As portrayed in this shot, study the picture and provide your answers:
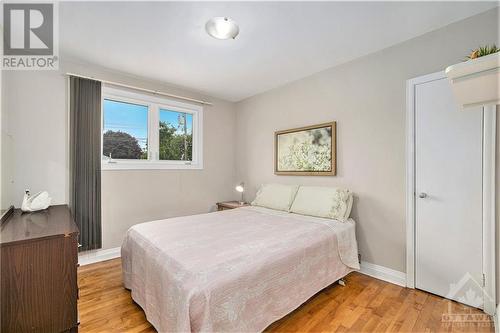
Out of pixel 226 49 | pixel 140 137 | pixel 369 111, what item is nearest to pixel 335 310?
pixel 369 111

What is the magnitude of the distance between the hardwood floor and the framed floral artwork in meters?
1.38

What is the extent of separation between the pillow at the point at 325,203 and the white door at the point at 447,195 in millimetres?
670

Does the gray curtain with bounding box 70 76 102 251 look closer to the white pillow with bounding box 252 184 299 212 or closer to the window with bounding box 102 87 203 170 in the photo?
the window with bounding box 102 87 203 170

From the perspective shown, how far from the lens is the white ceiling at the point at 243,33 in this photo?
1.85 meters

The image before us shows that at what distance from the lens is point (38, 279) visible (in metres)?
1.36

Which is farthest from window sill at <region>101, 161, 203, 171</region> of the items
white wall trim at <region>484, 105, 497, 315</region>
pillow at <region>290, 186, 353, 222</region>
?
white wall trim at <region>484, 105, 497, 315</region>

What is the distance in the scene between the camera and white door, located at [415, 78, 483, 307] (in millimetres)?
1924

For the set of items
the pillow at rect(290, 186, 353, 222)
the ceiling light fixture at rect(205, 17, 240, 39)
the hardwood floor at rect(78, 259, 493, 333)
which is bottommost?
the hardwood floor at rect(78, 259, 493, 333)

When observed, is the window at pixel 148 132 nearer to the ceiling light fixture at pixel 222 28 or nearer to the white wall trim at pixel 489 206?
the ceiling light fixture at pixel 222 28

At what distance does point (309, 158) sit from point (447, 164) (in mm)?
1485

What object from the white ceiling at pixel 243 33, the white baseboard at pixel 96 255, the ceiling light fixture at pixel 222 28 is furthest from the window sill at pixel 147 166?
the ceiling light fixture at pixel 222 28

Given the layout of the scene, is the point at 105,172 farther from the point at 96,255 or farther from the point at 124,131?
the point at 96,255

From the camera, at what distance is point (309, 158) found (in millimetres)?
3178

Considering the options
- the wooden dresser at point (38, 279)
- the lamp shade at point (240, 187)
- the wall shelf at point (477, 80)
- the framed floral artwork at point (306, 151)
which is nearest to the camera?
the wall shelf at point (477, 80)
